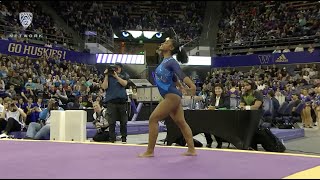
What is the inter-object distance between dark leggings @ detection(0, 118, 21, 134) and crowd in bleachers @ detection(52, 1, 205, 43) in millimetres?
15927

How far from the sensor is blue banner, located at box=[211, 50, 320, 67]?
2147 centimetres

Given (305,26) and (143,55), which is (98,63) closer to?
(143,55)

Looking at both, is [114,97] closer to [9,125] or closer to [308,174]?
[9,125]

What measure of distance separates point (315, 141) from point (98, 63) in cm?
1519

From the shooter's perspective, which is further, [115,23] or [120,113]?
[115,23]

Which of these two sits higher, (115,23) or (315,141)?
(115,23)

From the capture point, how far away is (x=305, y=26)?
78.2ft

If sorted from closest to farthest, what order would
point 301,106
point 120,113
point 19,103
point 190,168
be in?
point 190,168 → point 120,113 → point 19,103 → point 301,106

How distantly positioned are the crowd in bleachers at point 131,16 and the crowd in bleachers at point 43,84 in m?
7.38

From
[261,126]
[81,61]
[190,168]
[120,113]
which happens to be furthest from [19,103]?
[81,61]

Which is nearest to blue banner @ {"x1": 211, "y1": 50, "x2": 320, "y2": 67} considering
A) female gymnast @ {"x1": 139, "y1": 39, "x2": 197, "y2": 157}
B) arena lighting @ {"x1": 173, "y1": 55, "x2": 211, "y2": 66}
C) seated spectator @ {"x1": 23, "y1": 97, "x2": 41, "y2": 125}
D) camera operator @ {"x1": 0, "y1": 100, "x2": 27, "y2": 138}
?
arena lighting @ {"x1": 173, "y1": 55, "x2": 211, "y2": 66}

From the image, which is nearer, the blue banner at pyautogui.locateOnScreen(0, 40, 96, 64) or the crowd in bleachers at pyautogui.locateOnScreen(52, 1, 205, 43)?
the blue banner at pyautogui.locateOnScreen(0, 40, 96, 64)

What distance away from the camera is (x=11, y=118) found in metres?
9.68

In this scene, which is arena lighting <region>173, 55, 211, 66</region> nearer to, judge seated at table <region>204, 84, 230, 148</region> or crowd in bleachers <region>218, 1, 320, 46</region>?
crowd in bleachers <region>218, 1, 320, 46</region>
